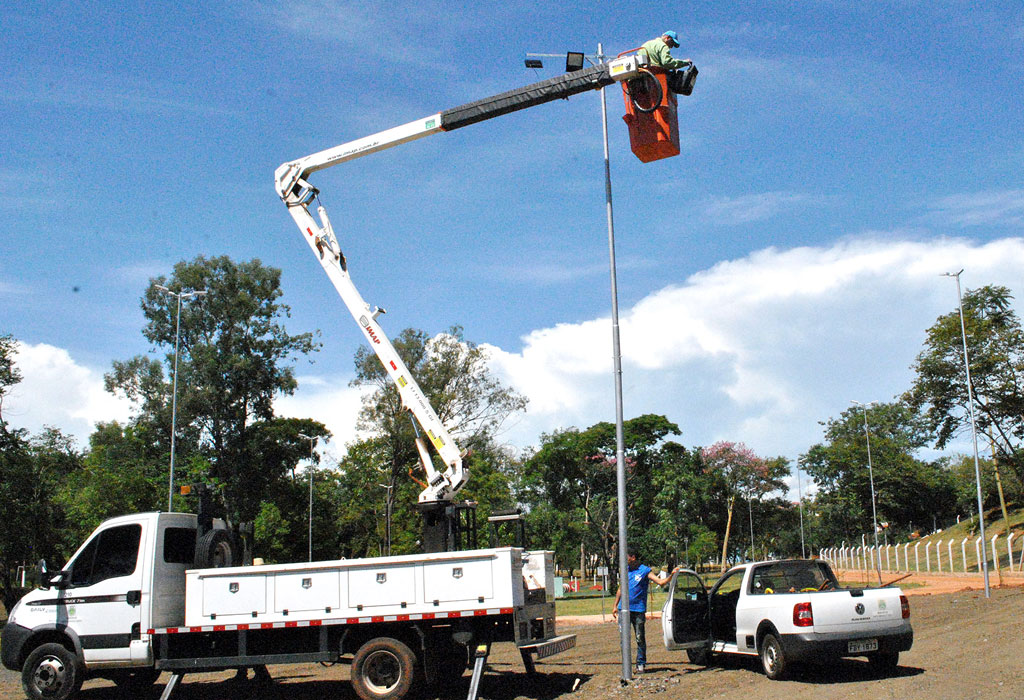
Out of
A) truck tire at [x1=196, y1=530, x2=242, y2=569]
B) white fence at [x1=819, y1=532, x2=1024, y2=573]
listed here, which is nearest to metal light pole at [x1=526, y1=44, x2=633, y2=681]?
truck tire at [x1=196, y1=530, x2=242, y2=569]

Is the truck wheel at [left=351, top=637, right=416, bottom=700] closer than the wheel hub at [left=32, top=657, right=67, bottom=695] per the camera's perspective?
Yes

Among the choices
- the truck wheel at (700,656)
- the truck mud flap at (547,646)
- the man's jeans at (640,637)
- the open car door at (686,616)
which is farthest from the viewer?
the truck wheel at (700,656)

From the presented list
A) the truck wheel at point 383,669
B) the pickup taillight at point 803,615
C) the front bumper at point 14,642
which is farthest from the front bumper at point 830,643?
the front bumper at point 14,642

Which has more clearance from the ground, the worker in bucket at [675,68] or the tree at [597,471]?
the worker in bucket at [675,68]

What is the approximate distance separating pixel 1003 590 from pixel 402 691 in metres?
25.4

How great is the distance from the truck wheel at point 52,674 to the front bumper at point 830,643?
9350mm

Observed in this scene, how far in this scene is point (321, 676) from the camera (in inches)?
551

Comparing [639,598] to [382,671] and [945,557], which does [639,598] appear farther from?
[945,557]

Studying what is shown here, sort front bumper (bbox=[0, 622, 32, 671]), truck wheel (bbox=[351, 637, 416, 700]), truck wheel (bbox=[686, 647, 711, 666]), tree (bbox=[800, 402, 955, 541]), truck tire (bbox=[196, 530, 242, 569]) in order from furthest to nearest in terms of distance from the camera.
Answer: tree (bbox=[800, 402, 955, 541])
truck wheel (bbox=[686, 647, 711, 666])
truck tire (bbox=[196, 530, 242, 569])
front bumper (bbox=[0, 622, 32, 671])
truck wheel (bbox=[351, 637, 416, 700])

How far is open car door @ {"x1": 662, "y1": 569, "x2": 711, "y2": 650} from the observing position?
12.3 meters

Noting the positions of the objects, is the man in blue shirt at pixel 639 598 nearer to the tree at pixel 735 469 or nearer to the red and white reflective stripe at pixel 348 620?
the red and white reflective stripe at pixel 348 620

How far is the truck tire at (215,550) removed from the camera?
1184 centimetres

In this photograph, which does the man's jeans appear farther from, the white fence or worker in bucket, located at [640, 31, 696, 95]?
the white fence

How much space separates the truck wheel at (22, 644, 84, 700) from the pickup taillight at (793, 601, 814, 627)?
30.9 ft
